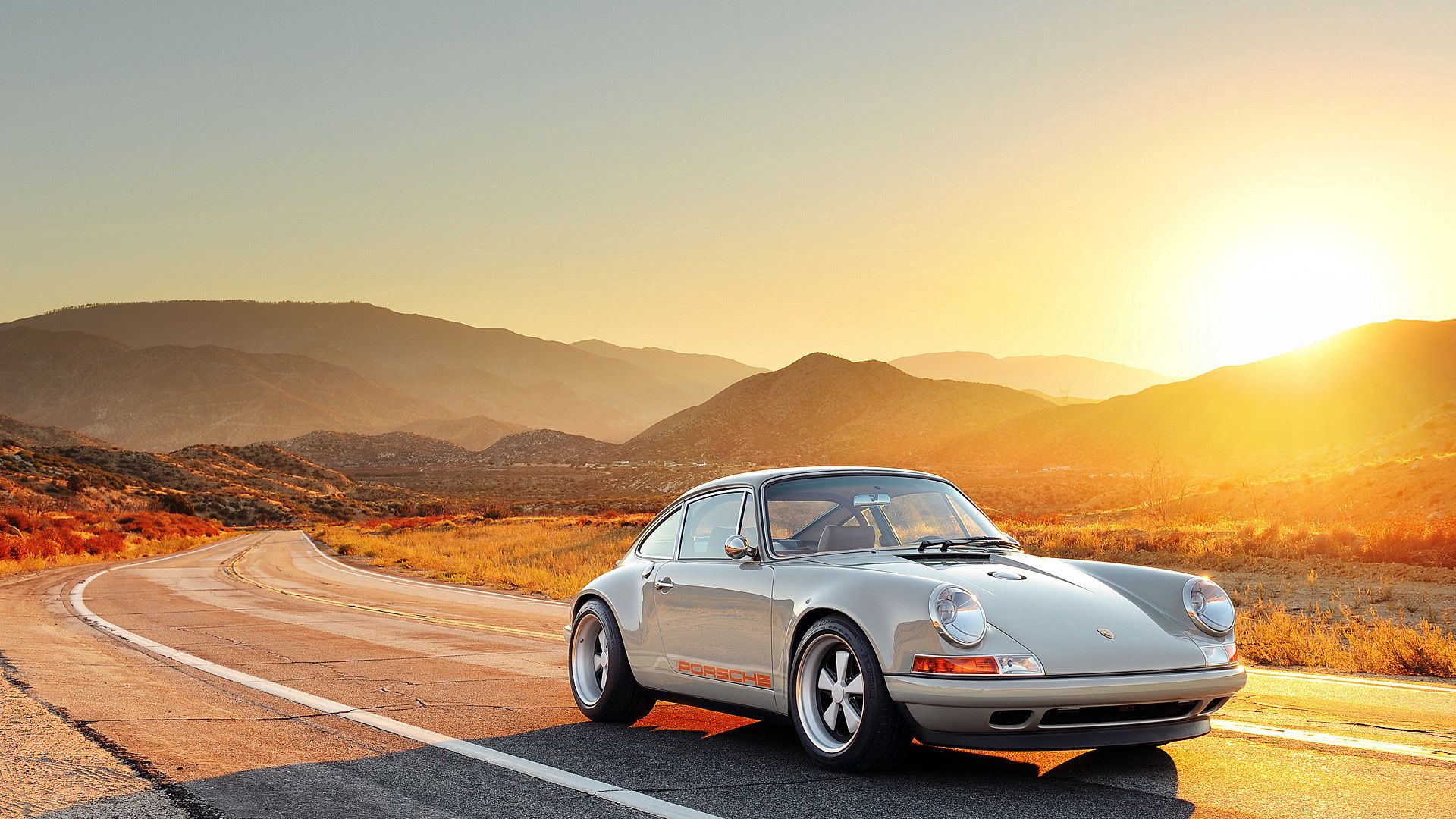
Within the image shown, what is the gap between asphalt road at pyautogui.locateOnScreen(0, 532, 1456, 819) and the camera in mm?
5559

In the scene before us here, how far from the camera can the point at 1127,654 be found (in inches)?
226

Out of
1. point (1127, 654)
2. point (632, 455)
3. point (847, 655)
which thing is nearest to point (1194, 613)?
point (1127, 654)

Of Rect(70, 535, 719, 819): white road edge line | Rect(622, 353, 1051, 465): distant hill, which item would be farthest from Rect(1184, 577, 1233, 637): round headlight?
Rect(622, 353, 1051, 465): distant hill

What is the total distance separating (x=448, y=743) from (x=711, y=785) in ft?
6.65

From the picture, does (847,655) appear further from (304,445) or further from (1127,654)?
(304,445)

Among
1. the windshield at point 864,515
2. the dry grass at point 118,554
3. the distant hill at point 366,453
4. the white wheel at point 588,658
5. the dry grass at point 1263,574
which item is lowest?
the dry grass at point 118,554

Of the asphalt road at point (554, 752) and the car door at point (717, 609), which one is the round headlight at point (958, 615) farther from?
the car door at point (717, 609)

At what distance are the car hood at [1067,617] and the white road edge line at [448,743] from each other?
1.65 m

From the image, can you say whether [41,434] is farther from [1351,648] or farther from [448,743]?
[1351,648]

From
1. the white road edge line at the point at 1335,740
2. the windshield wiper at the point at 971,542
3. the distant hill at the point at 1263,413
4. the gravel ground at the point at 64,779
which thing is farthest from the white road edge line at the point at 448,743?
the distant hill at the point at 1263,413

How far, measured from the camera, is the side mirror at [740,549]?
6840 millimetres

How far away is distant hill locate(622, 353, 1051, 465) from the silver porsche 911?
129 meters

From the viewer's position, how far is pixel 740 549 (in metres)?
6.84

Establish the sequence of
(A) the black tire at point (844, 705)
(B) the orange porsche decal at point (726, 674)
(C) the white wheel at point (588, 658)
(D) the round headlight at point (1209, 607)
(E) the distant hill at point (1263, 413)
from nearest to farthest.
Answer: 1. (A) the black tire at point (844, 705)
2. (D) the round headlight at point (1209, 607)
3. (B) the orange porsche decal at point (726, 674)
4. (C) the white wheel at point (588, 658)
5. (E) the distant hill at point (1263, 413)
